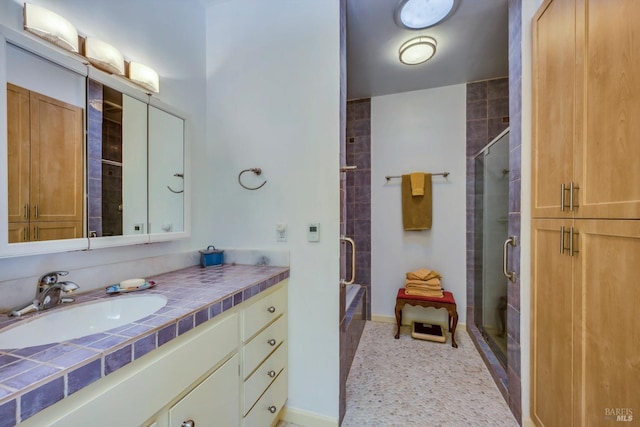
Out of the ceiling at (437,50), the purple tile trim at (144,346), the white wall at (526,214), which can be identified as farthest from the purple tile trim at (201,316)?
the ceiling at (437,50)

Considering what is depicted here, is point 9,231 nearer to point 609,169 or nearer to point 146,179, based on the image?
point 146,179

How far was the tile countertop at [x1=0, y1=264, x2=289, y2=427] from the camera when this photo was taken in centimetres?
46

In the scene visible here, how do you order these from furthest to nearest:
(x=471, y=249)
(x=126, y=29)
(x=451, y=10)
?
(x=471, y=249) < (x=451, y=10) < (x=126, y=29)

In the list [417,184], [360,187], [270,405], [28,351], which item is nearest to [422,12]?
[417,184]

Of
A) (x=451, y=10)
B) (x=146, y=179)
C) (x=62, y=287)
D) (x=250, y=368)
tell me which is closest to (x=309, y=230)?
(x=250, y=368)

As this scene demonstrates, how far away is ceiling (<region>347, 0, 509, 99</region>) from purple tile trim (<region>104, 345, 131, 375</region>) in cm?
217

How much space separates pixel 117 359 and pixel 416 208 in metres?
2.70

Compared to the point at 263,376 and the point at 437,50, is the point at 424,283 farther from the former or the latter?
the point at 437,50

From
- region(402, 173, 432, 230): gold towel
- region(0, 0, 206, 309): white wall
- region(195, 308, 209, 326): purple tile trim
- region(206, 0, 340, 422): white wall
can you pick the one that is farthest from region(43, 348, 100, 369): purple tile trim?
region(402, 173, 432, 230): gold towel

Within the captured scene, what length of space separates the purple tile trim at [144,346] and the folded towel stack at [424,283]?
2378 mm

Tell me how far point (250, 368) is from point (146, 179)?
1.06m

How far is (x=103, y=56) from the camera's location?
109 cm

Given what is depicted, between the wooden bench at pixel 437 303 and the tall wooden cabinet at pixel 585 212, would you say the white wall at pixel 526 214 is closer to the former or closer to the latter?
the tall wooden cabinet at pixel 585 212

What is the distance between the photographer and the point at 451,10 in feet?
5.64
